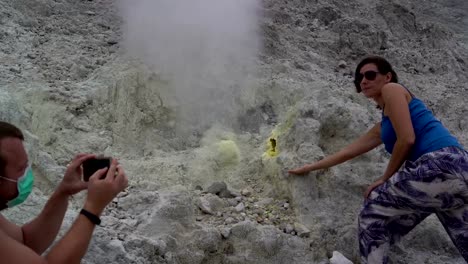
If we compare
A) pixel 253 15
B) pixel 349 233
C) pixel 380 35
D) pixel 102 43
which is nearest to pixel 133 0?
pixel 102 43

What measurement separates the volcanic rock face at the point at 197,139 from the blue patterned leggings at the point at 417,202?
34 cm

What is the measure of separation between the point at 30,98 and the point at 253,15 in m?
2.49

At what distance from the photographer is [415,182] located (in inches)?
105

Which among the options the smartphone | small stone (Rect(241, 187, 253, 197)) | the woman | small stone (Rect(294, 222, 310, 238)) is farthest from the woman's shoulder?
the smartphone

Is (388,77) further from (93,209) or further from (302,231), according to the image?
(93,209)

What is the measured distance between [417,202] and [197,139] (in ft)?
6.15

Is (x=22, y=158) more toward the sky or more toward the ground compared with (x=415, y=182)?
more toward the sky

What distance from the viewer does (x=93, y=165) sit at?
6.82 feet

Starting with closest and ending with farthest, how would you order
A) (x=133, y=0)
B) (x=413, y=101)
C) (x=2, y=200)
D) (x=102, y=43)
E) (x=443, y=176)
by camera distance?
1. (x=2, y=200)
2. (x=443, y=176)
3. (x=413, y=101)
4. (x=102, y=43)
5. (x=133, y=0)

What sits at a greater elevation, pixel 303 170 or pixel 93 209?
pixel 93 209

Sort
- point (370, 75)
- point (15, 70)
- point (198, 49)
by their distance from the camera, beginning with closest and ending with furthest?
1. point (370, 75)
2. point (15, 70)
3. point (198, 49)

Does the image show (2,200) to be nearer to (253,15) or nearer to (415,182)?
(415,182)

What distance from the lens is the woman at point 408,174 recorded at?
2631 mm

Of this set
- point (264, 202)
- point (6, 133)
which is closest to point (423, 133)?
point (264, 202)
